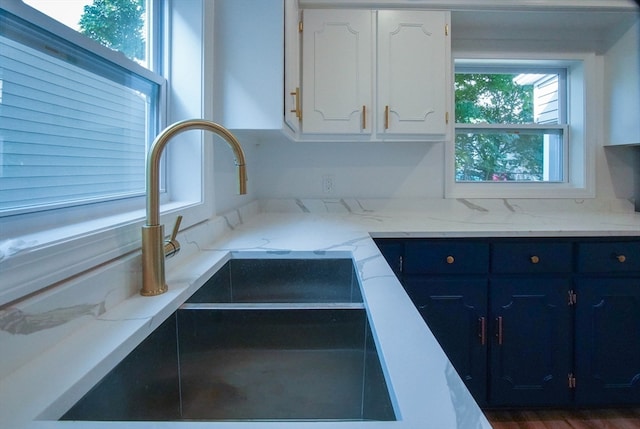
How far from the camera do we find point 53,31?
2.53ft

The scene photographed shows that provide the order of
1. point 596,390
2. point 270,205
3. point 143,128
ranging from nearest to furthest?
point 143,128
point 596,390
point 270,205

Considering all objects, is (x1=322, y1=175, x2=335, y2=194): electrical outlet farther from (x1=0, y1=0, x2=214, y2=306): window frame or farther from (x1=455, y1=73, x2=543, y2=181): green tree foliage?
(x1=0, y1=0, x2=214, y2=306): window frame

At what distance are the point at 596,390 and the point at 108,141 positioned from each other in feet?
7.30

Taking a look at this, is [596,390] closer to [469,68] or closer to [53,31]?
[469,68]

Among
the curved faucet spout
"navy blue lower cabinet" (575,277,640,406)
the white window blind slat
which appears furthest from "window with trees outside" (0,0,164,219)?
"navy blue lower cabinet" (575,277,640,406)

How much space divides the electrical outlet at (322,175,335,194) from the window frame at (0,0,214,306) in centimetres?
98

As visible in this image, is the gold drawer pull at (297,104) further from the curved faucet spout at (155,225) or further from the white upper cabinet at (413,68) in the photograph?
the curved faucet spout at (155,225)

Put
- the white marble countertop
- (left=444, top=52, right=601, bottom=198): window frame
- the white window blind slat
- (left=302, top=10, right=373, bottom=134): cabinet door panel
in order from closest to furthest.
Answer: the white marble countertop
the white window blind slat
(left=302, top=10, right=373, bottom=134): cabinet door panel
(left=444, top=52, right=601, bottom=198): window frame

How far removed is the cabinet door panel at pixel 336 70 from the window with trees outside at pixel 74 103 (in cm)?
86

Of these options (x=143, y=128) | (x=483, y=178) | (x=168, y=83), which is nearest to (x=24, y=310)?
(x=143, y=128)

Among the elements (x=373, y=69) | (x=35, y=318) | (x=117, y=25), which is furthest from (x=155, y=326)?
(x=373, y=69)

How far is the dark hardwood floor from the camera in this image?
1663 millimetres

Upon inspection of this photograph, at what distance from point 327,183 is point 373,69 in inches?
28.4

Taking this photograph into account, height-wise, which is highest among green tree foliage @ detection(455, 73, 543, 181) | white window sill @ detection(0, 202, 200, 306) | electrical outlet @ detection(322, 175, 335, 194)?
green tree foliage @ detection(455, 73, 543, 181)
